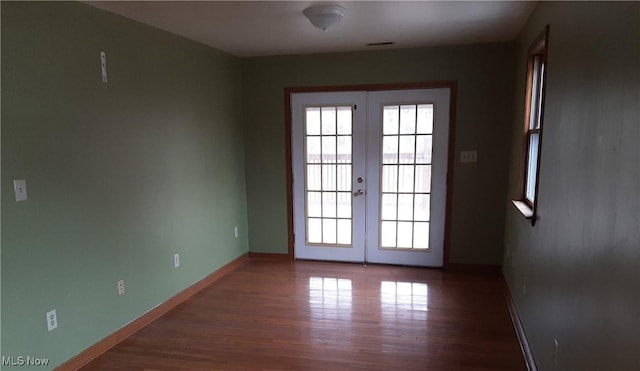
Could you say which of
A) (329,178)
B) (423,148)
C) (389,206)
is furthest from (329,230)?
(423,148)

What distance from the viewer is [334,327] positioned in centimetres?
296

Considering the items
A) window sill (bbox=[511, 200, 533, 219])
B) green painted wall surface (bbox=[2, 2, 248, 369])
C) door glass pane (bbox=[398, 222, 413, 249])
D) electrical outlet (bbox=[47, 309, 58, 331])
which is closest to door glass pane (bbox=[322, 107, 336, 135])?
green painted wall surface (bbox=[2, 2, 248, 369])

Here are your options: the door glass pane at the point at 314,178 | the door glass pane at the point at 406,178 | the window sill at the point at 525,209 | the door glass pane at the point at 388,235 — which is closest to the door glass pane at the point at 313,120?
the door glass pane at the point at 314,178

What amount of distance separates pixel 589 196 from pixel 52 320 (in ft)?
9.42

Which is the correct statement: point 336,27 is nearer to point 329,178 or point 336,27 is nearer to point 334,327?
point 329,178

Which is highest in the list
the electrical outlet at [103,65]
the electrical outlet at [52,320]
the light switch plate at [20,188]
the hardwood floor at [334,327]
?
the electrical outlet at [103,65]

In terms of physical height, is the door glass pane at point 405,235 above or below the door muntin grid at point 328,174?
below

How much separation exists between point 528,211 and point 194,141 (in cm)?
A: 284

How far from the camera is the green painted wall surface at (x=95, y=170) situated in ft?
6.86

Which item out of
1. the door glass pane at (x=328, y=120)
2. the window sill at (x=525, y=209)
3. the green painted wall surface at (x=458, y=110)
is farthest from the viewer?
the door glass pane at (x=328, y=120)

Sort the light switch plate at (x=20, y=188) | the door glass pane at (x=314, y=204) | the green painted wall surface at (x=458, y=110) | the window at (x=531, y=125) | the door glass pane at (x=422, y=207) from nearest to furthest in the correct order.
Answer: the light switch plate at (x=20, y=188), the window at (x=531, y=125), the green painted wall surface at (x=458, y=110), the door glass pane at (x=422, y=207), the door glass pane at (x=314, y=204)

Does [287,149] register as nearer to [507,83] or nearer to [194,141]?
[194,141]

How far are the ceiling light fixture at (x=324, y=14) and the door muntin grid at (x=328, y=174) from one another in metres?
1.59

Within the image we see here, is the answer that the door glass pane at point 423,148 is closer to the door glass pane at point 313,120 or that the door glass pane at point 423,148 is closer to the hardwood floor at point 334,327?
the door glass pane at point 313,120
